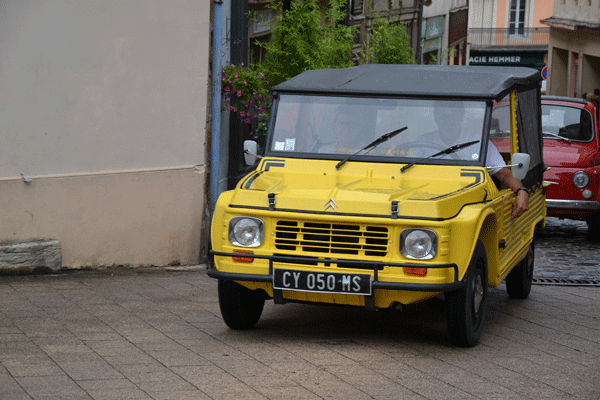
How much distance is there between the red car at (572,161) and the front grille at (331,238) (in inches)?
287

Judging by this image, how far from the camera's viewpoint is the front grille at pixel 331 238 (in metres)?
6.52

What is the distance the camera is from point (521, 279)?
9.12 metres

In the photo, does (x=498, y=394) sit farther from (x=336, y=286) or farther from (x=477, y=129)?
(x=477, y=129)

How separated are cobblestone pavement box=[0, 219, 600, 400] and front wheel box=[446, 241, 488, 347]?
13cm

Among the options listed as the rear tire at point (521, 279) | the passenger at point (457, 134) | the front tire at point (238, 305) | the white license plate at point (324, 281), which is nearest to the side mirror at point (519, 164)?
the passenger at point (457, 134)

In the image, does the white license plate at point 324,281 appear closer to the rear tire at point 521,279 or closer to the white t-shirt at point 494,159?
the white t-shirt at point 494,159

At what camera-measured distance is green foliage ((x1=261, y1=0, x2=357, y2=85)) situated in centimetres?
1134

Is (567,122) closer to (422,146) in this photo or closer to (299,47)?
(299,47)

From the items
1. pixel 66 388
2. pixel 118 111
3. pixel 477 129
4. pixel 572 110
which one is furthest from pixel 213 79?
pixel 572 110

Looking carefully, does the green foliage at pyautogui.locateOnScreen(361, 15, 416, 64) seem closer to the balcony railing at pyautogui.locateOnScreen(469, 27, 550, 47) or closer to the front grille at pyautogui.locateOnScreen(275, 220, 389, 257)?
the front grille at pyautogui.locateOnScreen(275, 220, 389, 257)

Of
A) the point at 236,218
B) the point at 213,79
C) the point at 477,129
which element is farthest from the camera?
the point at 213,79

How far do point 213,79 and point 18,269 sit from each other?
9.18ft

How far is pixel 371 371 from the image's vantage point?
20.5 ft

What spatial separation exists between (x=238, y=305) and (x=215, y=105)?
368cm
